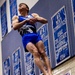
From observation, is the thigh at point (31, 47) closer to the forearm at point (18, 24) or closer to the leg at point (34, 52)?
the leg at point (34, 52)

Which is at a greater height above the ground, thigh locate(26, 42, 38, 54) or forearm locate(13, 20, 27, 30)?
forearm locate(13, 20, 27, 30)

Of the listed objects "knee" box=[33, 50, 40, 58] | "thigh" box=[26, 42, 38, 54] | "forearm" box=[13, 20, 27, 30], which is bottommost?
"knee" box=[33, 50, 40, 58]

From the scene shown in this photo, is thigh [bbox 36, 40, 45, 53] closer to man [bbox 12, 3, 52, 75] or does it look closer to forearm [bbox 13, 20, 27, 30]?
man [bbox 12, 3, 52, 75]

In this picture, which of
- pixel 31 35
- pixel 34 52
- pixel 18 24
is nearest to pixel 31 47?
pixel 34 52

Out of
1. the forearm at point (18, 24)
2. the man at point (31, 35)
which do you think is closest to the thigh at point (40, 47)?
the man at point (31, 35)

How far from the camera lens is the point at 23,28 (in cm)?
563

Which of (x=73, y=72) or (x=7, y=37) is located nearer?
(x=73, y=72)

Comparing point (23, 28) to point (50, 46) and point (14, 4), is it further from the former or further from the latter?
point (14, 4)

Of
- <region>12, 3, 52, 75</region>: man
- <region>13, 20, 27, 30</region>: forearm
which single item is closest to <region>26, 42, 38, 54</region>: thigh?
<region>12, 3, 52, 75</region>: man

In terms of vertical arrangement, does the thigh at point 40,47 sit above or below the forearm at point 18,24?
below

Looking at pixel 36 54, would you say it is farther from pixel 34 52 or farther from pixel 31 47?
pixel 31 47

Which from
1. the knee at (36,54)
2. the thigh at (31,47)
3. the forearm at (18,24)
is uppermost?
the forearm at (18,24)

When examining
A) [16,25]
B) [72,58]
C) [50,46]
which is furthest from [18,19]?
[50,46]

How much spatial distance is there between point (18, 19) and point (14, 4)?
4564 millimetres
